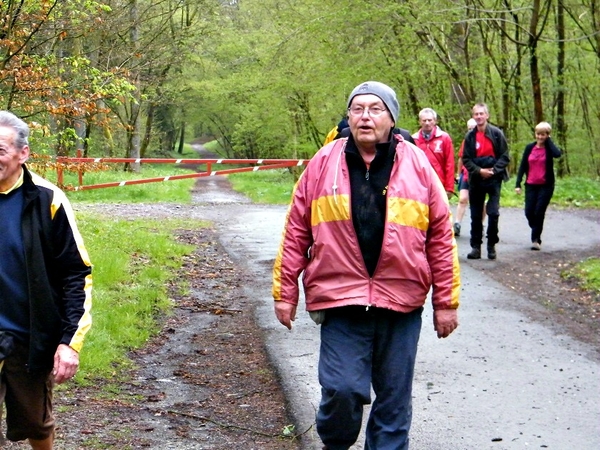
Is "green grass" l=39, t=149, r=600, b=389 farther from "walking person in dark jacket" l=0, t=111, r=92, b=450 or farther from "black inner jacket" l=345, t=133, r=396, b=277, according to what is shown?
"black inner jacket" l=345, t=133, r=396, b=277

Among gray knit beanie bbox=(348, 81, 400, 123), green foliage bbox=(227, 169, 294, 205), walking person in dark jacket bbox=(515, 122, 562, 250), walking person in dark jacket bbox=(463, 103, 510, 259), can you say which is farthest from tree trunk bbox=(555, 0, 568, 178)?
gray knit beanie bbox=(348, 81, 400, 123)

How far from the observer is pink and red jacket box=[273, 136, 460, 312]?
4277mm

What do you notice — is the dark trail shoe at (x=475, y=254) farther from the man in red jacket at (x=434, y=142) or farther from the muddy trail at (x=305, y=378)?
the man in red jacket at (x=434, y=142)

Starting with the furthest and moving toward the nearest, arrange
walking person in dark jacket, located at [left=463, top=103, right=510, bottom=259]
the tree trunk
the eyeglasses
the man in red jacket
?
the tree trunk
walking person in dark jacket, located at [left=463, top=103, right=510, bottom=259]
the man in red jacket
the eyeglasses

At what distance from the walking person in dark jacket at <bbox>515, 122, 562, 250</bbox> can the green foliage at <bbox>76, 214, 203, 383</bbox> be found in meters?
5.13

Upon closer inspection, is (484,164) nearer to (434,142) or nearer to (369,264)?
(434,142)

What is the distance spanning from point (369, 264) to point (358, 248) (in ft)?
0.31

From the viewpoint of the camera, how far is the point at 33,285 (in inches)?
156

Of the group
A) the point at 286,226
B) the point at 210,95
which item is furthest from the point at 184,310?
the point at 210,95

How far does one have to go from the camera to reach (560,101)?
96.2 ft

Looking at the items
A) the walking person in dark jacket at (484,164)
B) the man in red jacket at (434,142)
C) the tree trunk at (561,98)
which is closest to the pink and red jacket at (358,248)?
the man in red jacket at (434,142)

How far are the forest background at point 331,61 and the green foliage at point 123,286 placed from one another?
149 centimetres

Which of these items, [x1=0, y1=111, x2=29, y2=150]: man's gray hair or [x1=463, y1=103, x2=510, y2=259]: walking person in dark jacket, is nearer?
[x1=0, y1=111, x2=29, y2=150]: man's gray hair

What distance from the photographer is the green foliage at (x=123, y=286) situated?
Answer: 726 cm
